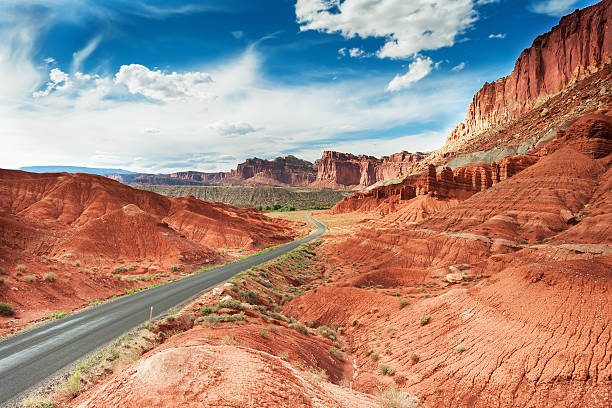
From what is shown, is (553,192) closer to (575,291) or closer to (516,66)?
(575,291)

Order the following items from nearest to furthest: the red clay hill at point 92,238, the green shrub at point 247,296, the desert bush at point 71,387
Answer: the desert bush at point 71,387
the green shrub at point 247,296
the red clay hill at point 92,238

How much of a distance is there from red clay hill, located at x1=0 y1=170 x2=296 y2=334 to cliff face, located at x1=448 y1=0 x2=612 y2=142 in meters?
114

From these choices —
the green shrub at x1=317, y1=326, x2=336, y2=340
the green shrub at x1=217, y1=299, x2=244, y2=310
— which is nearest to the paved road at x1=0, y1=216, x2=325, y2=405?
the green shrub at x1=217, y1=299, x2=244, y2=310

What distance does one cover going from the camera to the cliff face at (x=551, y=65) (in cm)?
9419

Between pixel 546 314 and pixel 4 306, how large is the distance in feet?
88.9

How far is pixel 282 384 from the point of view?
638 cm

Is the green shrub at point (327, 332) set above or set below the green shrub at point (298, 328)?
below

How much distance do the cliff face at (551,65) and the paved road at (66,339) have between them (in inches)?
5220

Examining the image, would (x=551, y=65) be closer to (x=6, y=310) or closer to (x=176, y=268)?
(x=176, y=268)

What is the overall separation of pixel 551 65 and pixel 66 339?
503 feet

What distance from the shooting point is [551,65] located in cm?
11006

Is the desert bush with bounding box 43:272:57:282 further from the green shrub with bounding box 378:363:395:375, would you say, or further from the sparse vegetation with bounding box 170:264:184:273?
the green shrub with bounding box 378:363:395:375

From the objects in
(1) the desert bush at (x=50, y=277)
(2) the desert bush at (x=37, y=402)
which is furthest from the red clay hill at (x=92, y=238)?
(2) the desert bush at (x=37, y=402)

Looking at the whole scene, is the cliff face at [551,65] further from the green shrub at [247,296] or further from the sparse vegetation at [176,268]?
the sparse vegetation at [176,268]
